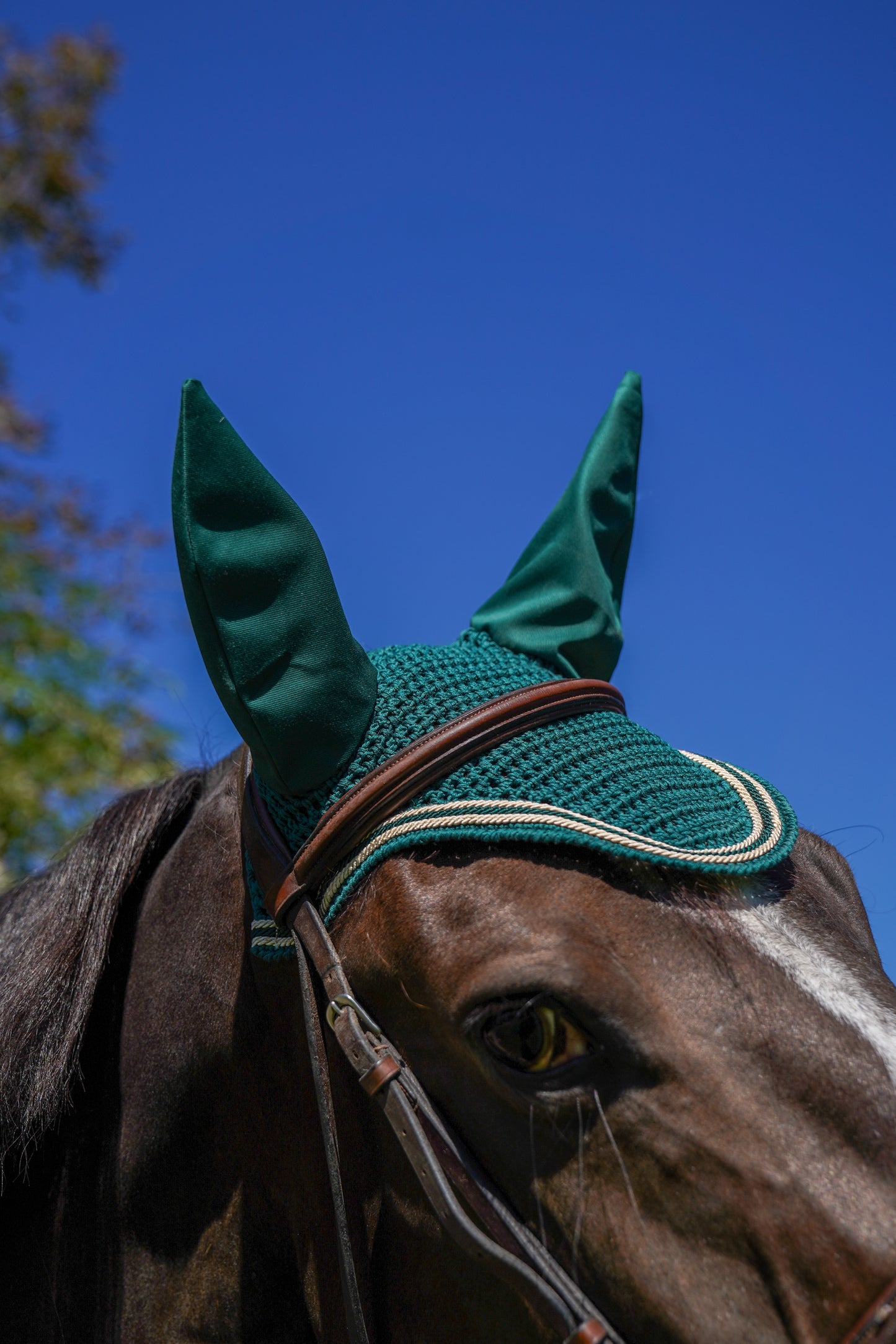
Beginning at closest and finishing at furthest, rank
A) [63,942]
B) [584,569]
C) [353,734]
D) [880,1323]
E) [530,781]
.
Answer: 1. [880,1323]
2. [530,781]
3. [353,734]
4. [63,942]
5. [584,569]

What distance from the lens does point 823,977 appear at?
1.60 m

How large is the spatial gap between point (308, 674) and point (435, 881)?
48 centimetres

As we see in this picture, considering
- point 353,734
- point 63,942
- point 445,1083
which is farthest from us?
point 63,942

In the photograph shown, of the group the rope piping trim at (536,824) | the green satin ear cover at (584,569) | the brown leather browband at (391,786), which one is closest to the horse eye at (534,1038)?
the rope piping trim at (536,824)

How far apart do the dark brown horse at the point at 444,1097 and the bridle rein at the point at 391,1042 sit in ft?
0.13

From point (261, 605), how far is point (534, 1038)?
96 cm

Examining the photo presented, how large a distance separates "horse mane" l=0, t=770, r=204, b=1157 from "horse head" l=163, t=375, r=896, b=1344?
1.58 ft

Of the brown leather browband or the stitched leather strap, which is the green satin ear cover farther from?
the stitched leather strap

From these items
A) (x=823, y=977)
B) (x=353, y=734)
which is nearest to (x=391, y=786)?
(x=353, y=734)

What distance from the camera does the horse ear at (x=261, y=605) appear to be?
73.9 inches

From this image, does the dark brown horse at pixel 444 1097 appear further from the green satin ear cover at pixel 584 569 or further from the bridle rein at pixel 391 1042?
the green satin ear cover at pixel 584 569

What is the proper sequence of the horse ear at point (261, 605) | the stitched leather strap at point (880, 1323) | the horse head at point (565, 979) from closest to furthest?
1. the stitched leather strap at point (880, 1323)
2. the horse head at point (565, 979)
3. the horse ear at point (261, 605)

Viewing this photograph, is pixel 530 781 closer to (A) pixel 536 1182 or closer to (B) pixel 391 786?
(B) pixel 391 786

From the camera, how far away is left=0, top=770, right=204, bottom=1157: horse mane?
2199 mm
